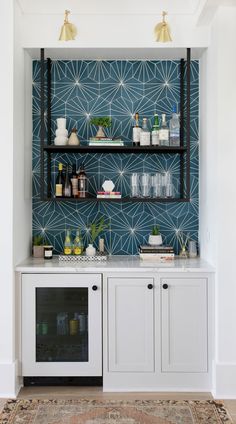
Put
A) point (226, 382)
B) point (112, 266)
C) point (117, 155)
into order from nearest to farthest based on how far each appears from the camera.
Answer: point (226, 382)
point (112, 266)
point (117, 155)

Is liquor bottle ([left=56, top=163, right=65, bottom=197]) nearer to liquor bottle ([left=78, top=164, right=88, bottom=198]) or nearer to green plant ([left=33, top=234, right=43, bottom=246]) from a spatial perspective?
liquor bottle ([left=78, top=164, right=88, bottom=198])

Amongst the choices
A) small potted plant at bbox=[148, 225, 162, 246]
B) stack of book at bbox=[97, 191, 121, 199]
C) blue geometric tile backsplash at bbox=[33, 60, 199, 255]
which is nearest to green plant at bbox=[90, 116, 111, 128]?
blue geometric tile backsplash at bbox=[33, 60, 199, 255]

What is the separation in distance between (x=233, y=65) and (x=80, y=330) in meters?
2.05

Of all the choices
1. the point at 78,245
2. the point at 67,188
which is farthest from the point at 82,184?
the point at 78,245

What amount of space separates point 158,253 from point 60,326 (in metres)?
0.87

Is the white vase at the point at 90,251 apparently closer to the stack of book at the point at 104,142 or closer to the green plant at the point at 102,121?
the stack of book at the point at 104,142

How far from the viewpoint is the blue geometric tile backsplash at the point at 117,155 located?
381 cm

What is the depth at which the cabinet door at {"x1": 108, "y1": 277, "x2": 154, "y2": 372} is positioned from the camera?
3.28m

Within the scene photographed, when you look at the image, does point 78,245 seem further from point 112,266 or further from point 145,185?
point 145,185

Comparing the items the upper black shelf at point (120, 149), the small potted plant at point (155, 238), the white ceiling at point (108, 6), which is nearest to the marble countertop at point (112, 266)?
the small potted plant at point (155, 238)

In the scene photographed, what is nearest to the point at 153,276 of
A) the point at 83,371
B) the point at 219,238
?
the point at 219,238

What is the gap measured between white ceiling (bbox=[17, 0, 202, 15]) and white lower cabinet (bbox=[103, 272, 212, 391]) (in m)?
1.85

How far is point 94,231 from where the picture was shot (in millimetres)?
3738

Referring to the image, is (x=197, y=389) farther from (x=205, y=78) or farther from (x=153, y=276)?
(x=205, y=78)
